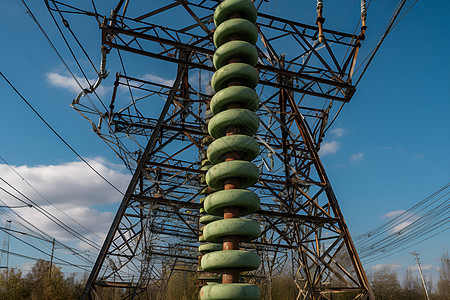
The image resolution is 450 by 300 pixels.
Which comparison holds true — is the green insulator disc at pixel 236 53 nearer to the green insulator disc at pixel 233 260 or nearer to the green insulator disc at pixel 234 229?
the green insulator disc at pixel 234 229

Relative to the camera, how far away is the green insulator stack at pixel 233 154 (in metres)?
4.44

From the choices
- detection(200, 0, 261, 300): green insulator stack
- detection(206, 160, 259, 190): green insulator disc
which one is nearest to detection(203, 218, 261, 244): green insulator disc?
detection(200, 0, 261, 300): green insulator stack

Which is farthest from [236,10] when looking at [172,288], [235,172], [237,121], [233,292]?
[172,288]

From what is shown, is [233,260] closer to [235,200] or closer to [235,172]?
[235,200]

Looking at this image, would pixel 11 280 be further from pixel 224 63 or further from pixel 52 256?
pixel 224 63

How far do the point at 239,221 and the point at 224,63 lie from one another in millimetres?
2948

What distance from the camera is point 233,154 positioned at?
16.9ft

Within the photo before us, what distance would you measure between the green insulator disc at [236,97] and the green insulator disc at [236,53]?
68 centimetres

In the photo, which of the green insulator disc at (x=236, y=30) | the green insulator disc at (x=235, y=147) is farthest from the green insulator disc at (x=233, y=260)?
the green insulator disc at (x=236, y=30)

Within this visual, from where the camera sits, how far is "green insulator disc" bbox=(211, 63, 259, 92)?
542cm

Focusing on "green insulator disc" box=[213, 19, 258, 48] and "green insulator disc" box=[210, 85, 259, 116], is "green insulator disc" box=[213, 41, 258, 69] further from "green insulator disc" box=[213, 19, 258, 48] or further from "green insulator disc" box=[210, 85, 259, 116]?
"green insulator disc" box=[210, 85, 259, 116]

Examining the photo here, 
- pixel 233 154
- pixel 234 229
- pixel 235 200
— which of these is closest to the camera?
pixel 234 229

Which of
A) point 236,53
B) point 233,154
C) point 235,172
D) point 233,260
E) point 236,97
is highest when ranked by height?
point 236,53

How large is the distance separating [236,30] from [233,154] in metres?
2.32
